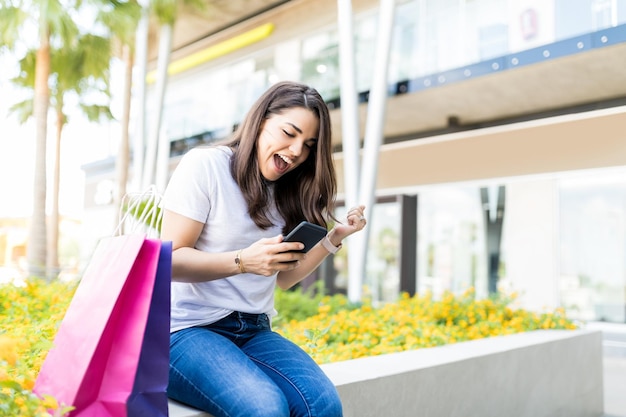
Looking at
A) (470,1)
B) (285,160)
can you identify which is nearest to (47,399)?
(285,160)

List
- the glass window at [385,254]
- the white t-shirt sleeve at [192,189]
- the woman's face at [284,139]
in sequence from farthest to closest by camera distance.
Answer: the glass window at [385,254] → the woman's face at [284,139] → the white t-shirt sleeve at [192,189]

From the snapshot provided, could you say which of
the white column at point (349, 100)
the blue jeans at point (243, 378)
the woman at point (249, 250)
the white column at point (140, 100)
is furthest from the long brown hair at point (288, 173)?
the white column at point (140, 100)

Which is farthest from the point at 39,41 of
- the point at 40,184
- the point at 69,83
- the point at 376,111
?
the point at 376,111

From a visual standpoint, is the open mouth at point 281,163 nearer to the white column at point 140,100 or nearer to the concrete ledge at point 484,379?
the concrete ledge at point 484,379

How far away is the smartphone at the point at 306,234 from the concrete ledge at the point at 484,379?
570 millimetres

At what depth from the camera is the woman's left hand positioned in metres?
2.24

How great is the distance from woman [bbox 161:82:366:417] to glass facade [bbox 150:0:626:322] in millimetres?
6810

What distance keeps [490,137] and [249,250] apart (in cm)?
960

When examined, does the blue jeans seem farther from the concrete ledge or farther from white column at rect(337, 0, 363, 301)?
white column at rect(337, 0, 363, 301)

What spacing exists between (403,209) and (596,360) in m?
7.71

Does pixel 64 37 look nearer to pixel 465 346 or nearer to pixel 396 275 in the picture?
pixel 396 275

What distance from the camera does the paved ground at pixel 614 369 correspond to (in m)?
A: 4.95

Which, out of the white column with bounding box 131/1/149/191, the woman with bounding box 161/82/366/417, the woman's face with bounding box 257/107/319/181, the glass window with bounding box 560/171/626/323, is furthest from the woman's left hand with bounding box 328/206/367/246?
the white column with bounding box 131/1/149/191

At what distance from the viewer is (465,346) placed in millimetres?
3549
